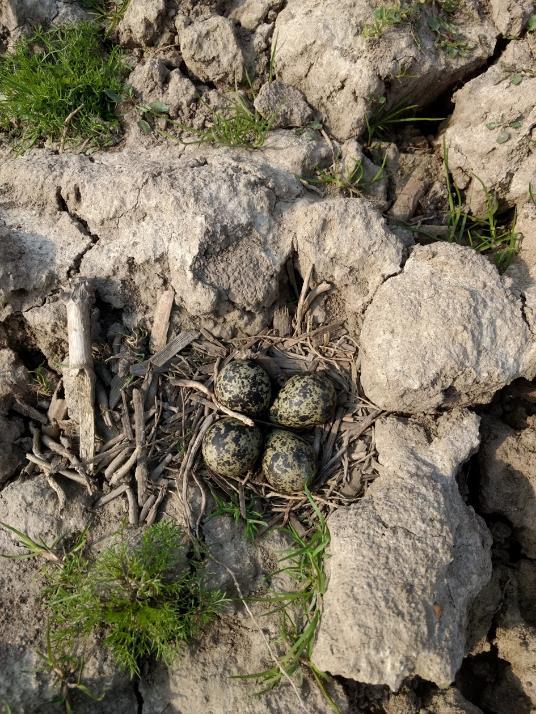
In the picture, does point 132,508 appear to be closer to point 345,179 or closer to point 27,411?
point 27,411

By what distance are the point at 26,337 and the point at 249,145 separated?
197cm

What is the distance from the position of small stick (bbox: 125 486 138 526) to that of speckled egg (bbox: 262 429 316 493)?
0.78 meters

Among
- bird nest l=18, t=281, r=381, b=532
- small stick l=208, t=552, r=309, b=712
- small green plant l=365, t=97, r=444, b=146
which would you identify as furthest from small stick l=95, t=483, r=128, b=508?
small green plant l=365, t=97, r=444, b=146

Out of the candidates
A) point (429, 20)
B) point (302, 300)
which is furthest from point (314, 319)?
point (429, 20)

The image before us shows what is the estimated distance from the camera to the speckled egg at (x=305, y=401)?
306 cm

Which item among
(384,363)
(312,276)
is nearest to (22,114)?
(312,276)

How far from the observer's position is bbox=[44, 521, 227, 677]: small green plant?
8.93 ft

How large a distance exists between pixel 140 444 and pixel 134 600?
847 millimetres

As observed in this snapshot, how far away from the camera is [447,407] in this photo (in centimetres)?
314

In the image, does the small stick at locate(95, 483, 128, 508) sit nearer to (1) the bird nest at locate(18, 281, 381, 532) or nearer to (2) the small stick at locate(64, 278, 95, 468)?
(1) the bird nest at locate(18, 281, 381, 532)

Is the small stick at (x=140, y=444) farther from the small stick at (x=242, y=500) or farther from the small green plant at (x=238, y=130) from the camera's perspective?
the small green plant at (x=238, y=130)

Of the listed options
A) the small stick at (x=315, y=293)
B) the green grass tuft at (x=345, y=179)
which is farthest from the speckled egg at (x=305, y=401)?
the green grass tuft at (x=345, y=179)

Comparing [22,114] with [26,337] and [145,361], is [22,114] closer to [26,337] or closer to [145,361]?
[26,337]

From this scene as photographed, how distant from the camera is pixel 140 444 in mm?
3100
